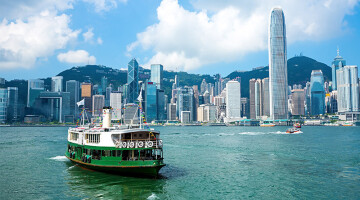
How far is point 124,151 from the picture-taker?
30.9 m

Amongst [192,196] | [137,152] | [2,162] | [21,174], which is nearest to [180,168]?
[137,152]

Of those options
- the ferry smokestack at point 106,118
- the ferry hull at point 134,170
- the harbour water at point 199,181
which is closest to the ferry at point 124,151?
the ferry hull at point 134,170

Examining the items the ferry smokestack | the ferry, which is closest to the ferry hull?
the ferry

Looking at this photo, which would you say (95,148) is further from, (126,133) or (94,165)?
(126,133)

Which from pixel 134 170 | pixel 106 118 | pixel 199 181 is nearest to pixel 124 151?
pixel 134 170

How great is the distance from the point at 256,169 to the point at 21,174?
30.6 metres

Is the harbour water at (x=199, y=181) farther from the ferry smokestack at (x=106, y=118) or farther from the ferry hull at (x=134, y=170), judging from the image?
the ferry smokestack at (x=106, y=118)

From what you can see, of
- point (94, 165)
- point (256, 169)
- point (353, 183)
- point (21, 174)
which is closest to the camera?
point (353, 183)

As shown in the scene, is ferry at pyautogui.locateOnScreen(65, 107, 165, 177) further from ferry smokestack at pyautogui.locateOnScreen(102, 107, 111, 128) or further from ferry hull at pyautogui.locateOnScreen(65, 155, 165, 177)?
ferry smokestack at pyautogui.locateOnScreen(102, 107, 111, 128)

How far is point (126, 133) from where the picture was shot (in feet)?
103

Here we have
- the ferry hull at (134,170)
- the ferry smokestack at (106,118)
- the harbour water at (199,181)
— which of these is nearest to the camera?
the harbour water at (199,181)

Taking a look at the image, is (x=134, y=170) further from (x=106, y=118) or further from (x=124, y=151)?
(x=106, y=118)

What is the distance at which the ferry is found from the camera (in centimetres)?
2996

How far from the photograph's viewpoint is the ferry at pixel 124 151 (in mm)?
29962
